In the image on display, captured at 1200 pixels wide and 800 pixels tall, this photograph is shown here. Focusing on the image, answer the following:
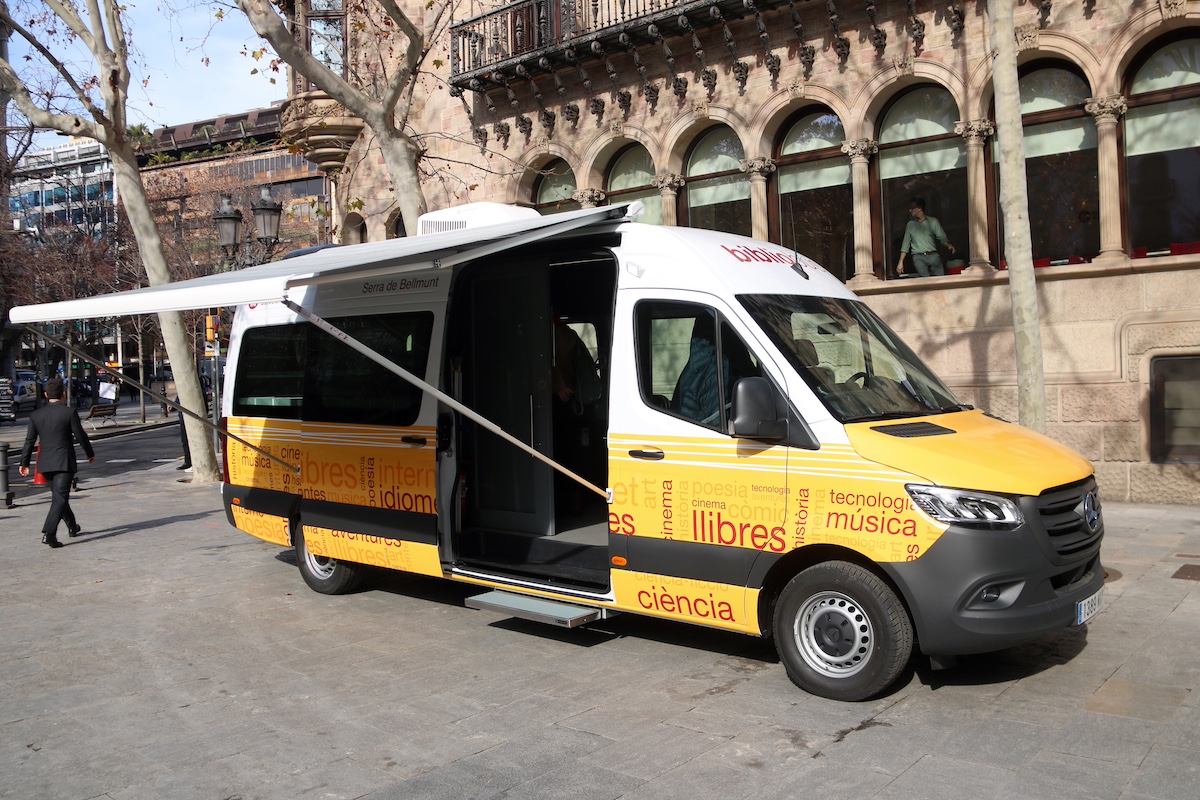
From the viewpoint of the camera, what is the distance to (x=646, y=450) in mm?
6289

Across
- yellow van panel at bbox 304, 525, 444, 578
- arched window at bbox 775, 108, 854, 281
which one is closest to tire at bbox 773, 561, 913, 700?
yellow van panel at bbox 304, 525, 444, 578

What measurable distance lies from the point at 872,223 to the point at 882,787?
11647mm

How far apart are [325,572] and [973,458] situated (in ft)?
17.9

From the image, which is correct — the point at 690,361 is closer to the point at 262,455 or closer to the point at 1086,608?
the point at 1086,608

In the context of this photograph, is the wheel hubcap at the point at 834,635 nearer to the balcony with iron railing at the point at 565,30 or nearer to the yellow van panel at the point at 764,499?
the yellow van panel at the point at 764,499

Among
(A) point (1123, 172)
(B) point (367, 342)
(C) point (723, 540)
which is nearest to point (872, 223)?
(A) point (1123, 172)

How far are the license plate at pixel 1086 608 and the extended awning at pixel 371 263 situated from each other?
3.35 metres

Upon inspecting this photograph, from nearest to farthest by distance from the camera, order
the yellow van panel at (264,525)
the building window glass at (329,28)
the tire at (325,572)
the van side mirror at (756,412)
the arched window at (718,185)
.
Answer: the van side mirror at (756,412) < the tire at (325,572) < the yellow van panel at (264,525) < the arched window at (718,185) < the building window glass at (329,28)

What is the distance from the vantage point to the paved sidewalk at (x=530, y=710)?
4605mm

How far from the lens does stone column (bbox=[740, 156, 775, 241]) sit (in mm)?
15930

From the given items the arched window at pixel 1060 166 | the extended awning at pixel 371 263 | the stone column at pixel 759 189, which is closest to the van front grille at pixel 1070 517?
the extended awning at pixel 371 263

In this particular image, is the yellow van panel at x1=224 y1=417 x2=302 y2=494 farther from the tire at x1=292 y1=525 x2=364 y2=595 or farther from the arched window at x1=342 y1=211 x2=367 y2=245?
the arched window at x1=342 y1=211 x2=367 y2=245

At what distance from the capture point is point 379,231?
22.2 meters

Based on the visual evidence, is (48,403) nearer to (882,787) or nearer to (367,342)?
(367,342)
